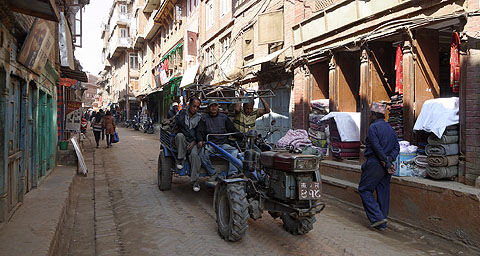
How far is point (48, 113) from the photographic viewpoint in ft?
30.5

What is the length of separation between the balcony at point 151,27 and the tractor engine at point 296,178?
2829cm

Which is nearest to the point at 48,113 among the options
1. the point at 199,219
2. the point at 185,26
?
the point at 199,219

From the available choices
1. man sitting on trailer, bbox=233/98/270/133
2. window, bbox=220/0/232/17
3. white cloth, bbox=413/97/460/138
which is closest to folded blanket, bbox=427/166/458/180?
white cloth, bbox=413/97/460/138

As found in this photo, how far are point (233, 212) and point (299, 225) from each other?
1.03 metres

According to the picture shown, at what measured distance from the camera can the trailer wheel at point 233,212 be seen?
4.54 m

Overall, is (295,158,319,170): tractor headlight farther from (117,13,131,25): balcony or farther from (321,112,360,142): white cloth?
(117,13,131,25): balcony

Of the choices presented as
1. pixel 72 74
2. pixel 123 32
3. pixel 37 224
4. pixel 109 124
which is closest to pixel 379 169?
pixel 37 224

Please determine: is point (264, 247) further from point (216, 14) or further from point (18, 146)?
point (216, 14)

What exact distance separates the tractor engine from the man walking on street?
166cm

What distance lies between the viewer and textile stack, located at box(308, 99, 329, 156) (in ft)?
30.8

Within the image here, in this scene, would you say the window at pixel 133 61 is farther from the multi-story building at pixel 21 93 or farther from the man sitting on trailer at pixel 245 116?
the man sitting on trailer at pixel 245 116

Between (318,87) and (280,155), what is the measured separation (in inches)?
247

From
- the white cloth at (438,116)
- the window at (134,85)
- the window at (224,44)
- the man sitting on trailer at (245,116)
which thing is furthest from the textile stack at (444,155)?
the window at (134,85)

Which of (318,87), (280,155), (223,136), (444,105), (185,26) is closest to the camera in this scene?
(280,155)
